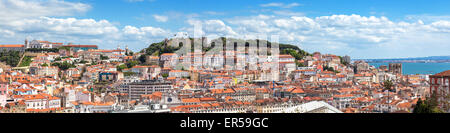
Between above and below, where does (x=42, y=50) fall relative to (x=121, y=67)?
above

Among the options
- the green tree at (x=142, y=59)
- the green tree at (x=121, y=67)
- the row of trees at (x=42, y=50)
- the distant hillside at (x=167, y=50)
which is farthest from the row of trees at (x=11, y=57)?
the distant hillside at (x=167, y=50)

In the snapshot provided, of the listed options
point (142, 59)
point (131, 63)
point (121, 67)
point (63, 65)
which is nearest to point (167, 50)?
point (142, 59)

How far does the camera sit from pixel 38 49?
33.9 m

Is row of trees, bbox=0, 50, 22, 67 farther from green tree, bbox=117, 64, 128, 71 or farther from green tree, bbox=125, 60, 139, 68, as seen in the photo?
green tree, bbox=125, 60, 139, 68

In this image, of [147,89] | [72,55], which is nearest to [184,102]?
[147,89]

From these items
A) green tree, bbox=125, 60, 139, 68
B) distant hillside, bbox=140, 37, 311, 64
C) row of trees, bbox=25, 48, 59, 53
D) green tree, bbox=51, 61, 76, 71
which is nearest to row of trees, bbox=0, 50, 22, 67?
row of trees, bbox=25, 48, 59, 53

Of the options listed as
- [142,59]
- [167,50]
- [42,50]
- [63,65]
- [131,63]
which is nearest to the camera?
[63,65]

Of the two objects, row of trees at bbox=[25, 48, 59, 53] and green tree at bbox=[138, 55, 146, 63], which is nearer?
green tree at bbox=[138, 55, 146, 63]

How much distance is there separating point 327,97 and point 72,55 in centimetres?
2122

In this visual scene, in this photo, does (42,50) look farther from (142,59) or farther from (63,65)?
(142,59)

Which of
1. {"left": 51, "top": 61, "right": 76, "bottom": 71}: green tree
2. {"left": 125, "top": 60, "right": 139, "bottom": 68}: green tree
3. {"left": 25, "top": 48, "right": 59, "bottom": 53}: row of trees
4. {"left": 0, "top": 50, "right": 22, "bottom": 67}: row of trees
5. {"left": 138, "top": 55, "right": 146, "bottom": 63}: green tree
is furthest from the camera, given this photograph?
{"left": 25, "top": 48, "right": 59, "bottom": 53}: row of trees

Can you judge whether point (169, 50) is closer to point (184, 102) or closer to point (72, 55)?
point (72, 55)

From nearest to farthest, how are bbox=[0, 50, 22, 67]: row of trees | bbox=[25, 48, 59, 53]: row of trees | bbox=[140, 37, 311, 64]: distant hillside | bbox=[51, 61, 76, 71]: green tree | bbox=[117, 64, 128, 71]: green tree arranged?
1. bbox=[51, 61, 76, 71]: green tree
2. bbox=[117, 64, 128, 71]: green tree
3. bbox=[0, 50, 22, 67]: row of trees
4. bbox=[25, 48, 59, 53]: row of trees
5. bbox=[140, 37, 311, 64]: distant hillside
